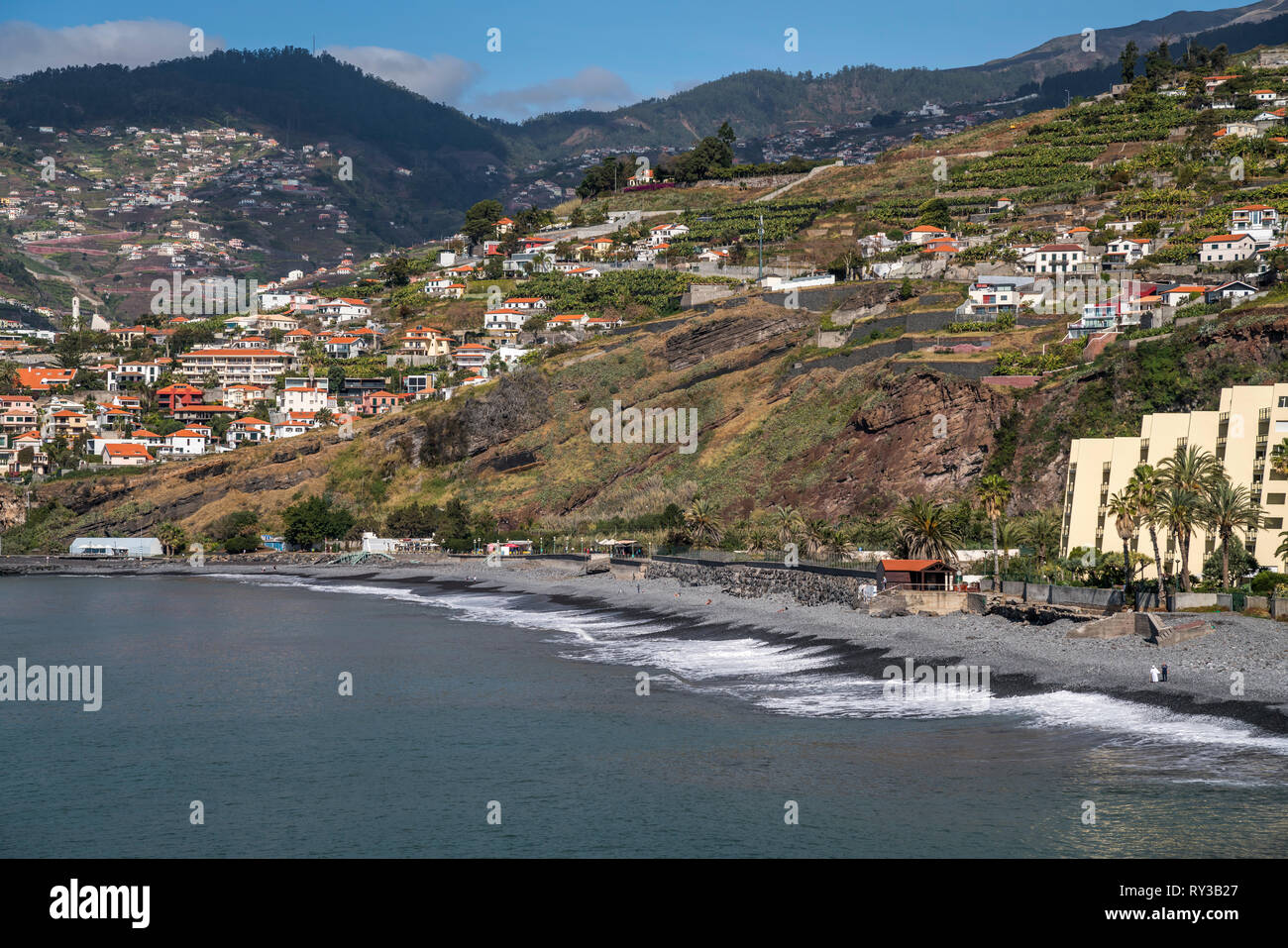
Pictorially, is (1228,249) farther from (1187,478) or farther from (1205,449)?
(1187,478)

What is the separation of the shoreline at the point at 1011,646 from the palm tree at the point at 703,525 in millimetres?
6003

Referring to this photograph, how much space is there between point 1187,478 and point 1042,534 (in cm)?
1321

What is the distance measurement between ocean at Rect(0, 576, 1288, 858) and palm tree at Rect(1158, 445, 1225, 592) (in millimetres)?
12388

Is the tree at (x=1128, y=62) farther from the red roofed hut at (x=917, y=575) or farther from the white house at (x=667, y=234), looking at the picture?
the red roofed hut at (x=917, y=575)

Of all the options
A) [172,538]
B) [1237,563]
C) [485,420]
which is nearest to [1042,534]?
[1237,563]

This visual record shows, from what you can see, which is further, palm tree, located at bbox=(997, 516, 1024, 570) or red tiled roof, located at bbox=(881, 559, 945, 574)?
palm tree, located at bbox=(997, 516, 1024, 570)

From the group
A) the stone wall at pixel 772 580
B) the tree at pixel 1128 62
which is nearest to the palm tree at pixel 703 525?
the stone wall at pixel 772 580

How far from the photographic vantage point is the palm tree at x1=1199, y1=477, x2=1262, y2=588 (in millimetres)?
46469

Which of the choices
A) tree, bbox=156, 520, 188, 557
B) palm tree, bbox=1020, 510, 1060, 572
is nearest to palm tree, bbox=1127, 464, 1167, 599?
palm tree, bbox=1020, 510, 1060, 572

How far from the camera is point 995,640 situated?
45719 millimetres

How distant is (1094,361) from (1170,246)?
128ft

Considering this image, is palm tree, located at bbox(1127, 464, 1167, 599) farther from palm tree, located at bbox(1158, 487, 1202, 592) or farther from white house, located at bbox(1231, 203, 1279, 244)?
white house, located at bbox(1231, 203, 1279, 244)
